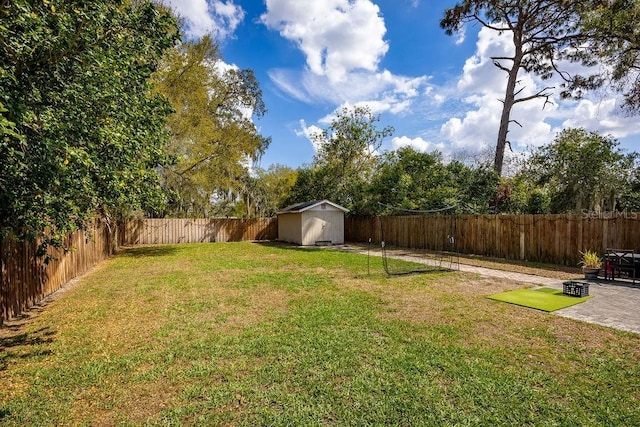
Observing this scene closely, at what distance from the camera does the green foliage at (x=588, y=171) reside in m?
13.3

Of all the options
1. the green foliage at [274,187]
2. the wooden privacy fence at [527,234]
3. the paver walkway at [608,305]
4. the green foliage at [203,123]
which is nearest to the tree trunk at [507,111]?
the wooden privacy fence at [527,234]

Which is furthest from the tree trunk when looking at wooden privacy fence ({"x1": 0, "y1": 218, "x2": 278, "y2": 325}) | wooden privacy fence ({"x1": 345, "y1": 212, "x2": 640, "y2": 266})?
wooden privacy fence ({"x1": 0, "y1": 218, "x2": 278, "y2": 325})

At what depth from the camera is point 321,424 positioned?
2.26m

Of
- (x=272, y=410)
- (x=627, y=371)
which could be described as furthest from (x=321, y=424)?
(x=627, y=371)

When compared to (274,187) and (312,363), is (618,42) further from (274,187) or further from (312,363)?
Answer: (274,187)

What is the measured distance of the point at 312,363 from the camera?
3.19 m

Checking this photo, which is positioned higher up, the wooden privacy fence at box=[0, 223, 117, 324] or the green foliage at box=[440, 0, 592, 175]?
the green foliage at box=[440, 0, 592, 175]

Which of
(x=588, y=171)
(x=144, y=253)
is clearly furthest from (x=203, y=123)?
(x=588, y=171)

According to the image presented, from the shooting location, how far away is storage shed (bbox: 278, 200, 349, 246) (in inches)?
655

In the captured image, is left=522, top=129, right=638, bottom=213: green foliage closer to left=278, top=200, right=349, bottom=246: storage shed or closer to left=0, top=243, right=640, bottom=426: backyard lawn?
left=278, top=200, right=349, bottom=246: storage shed

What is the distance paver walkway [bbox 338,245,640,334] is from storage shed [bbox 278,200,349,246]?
1029 cm

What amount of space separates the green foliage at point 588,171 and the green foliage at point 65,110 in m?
16.1

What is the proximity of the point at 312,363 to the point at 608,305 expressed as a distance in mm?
5267

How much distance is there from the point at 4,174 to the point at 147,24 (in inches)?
114
